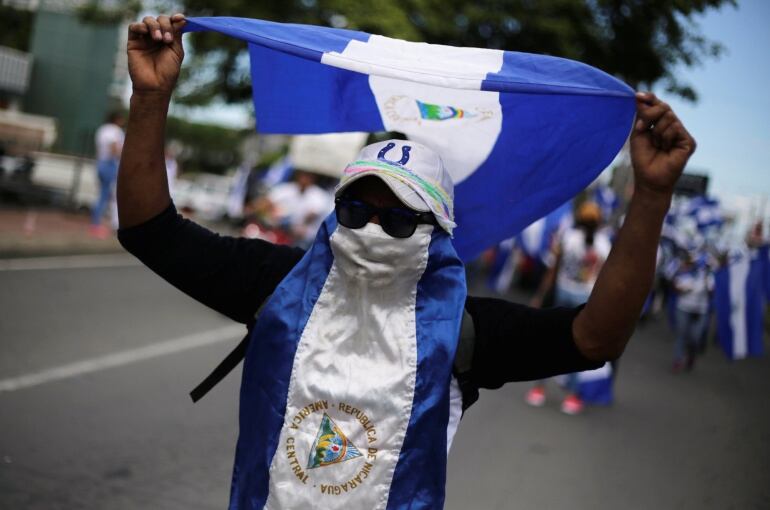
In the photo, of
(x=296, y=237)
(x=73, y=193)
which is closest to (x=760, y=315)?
(x=296, y=237)

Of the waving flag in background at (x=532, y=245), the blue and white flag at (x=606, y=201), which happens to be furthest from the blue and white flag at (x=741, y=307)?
the blue and white flag at (x=606, y=201)

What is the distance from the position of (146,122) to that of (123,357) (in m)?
5.24

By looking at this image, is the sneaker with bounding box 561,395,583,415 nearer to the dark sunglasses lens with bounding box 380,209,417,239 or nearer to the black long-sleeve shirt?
the black long-sleeve shirt

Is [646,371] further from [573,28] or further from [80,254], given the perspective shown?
[573,28]

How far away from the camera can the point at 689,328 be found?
36.9 ft

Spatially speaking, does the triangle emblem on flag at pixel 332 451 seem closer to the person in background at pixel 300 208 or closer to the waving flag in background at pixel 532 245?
the person in background at pixel 300 208

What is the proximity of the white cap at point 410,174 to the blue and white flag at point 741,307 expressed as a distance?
9268mm

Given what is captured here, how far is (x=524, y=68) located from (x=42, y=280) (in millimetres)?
8521

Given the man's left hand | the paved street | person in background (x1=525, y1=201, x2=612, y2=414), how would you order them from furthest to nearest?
person in background (x1=525, y1=201, x2=612, y2=414) < the paved street < the man's left hand

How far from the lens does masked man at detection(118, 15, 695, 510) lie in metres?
2.02

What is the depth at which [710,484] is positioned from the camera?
19.9 feet

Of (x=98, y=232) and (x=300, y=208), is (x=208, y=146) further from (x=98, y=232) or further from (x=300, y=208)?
(x=300, y=208)

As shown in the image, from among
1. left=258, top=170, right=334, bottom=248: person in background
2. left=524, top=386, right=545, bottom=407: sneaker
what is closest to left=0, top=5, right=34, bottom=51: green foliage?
left=258, top=170, right=334, bottom=248: person in background

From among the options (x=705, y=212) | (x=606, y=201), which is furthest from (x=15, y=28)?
(x=705, y=212)
